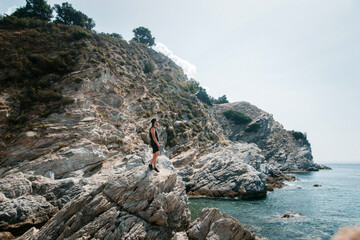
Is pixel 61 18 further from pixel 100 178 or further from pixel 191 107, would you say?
pixel 100 178

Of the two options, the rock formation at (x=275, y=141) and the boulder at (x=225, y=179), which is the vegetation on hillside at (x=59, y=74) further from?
the rock formation at (x=275, y=141)

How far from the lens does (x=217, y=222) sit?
1236 centimetres

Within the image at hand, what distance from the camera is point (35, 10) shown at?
50.8 m

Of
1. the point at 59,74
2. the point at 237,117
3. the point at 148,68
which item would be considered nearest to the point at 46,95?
the point at 59,74

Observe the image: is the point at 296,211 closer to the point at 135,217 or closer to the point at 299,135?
the point at 135,217

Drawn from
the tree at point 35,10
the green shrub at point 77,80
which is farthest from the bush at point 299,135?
the tree at point 35,10

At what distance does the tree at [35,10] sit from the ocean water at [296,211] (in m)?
60.9

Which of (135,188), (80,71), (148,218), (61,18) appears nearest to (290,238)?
(148,218)

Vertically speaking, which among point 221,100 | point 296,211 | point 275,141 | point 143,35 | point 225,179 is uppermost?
point 143,35

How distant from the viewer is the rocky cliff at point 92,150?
1181 cm

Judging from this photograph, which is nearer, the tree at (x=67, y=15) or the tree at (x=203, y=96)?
the tree at (x=67, y=15)

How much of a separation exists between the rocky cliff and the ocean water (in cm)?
460

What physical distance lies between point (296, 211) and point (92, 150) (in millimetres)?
28634

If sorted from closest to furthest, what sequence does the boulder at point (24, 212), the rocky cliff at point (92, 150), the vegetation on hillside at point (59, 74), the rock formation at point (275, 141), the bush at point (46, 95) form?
the rocky cliff at point (92, 150) < the boulder at point (24, 212) < the vegetation on hillside at point (59, 74) < the bush at point (46, 95) < the rock formation at point (275, 141)
